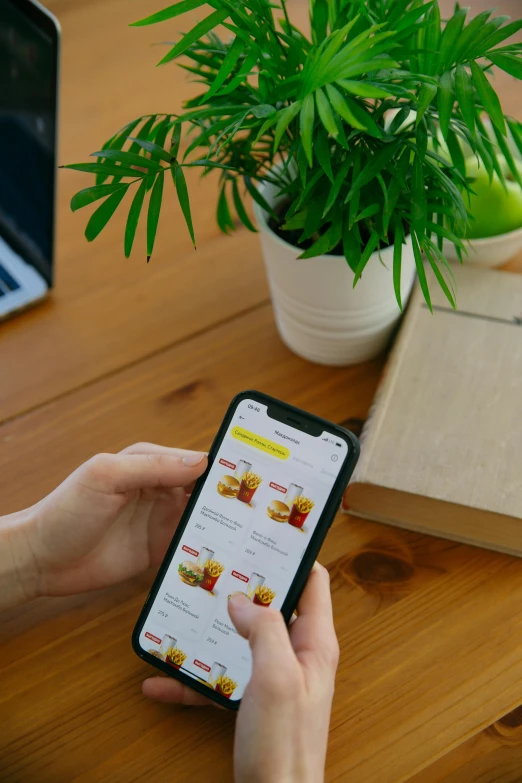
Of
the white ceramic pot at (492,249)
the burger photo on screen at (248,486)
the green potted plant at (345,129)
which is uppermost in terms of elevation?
the green potted plant at (345,129)

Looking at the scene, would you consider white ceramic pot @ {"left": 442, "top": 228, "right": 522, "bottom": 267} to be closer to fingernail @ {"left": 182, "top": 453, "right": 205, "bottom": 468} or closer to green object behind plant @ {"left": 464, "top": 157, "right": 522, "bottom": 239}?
green object behind plant @ {"left": 464, "top": 157, "right": 522, "bottom": 239}

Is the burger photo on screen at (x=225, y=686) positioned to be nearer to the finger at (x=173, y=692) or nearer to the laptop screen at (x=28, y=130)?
the finger at (x=173, y=692)

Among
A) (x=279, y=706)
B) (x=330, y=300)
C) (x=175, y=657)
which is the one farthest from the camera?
(x=330, y=300)

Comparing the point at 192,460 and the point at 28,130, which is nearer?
the point at 192,460

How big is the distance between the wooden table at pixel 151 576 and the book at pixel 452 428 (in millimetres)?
34

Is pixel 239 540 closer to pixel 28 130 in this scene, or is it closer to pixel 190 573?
pixel 190 573

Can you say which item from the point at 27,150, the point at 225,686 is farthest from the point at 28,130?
the point at 225,686

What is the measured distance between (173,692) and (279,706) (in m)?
0.13

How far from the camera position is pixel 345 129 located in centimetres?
58

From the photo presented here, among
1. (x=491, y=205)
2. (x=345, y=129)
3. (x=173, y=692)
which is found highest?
(x=345, y=129)

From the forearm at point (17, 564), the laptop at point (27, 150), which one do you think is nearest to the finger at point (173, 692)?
the forearm at point (17, 564)

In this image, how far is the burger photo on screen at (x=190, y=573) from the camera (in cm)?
59

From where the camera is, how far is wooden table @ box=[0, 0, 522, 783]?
0.57m

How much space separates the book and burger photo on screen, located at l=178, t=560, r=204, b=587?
15cm
